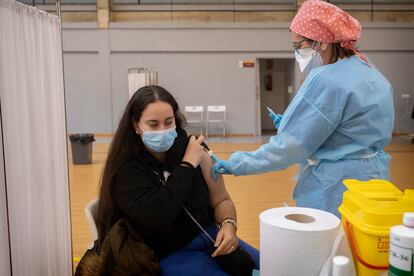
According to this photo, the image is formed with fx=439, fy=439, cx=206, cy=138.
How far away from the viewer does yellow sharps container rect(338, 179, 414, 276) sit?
893 millimetres

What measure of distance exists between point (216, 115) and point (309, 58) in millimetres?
9804

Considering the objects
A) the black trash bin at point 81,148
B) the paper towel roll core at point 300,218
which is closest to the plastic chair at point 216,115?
the black trash bin at point 81,148

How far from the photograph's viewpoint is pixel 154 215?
1590 millimetres

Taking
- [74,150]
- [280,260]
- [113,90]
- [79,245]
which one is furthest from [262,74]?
[280,260]

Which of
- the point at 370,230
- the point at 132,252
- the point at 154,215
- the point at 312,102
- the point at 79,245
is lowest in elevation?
the point at 79,245

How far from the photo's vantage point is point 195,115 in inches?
457

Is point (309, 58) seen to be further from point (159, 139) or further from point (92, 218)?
point (92, 218)

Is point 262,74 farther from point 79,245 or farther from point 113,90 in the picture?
point 79,245

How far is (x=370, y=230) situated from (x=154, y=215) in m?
0.88

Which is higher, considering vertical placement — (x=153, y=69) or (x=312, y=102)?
(x=153, y=69)

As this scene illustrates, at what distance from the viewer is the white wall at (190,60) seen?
1127cm

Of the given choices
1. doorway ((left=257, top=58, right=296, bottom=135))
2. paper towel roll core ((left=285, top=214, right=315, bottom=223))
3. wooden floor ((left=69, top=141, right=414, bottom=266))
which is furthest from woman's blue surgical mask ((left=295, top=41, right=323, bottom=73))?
doorway ((left=257, top=58, right=296, bottom=135))

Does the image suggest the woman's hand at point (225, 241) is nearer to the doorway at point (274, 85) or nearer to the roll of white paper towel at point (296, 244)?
the roll of white paper towel at point (296, 244)

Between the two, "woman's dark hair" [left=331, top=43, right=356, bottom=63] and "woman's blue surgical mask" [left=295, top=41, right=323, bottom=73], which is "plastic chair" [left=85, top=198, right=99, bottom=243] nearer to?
"woman's blue surgical mask" [left=295, top=41, right=323, bottom=73]
